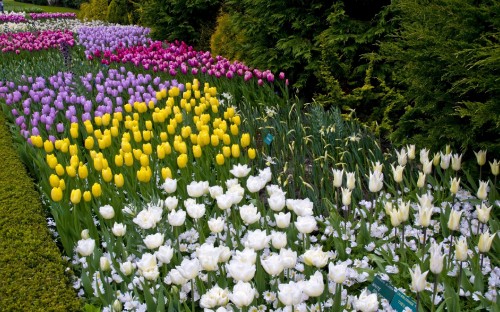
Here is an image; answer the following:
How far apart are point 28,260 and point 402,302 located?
2177 mm

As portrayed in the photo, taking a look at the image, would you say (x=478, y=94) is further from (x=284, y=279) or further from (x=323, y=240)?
(x=284, y=279)

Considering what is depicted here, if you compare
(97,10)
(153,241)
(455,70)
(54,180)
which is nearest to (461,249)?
(153,241)

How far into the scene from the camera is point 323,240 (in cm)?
328

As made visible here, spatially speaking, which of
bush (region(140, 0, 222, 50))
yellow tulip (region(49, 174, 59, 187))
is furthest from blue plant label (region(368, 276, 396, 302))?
bush (region(140, 0, 222, 50))

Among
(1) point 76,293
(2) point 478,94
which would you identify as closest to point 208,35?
(2) point 478,94

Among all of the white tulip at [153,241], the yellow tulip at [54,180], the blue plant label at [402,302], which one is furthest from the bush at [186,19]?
the blue plant label at [402,302]

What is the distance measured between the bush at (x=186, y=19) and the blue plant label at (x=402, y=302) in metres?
9.71

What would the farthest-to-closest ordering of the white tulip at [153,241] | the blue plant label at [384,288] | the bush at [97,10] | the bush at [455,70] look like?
the bush at [97,10] → the bush at [455,70] → the white tulip at [153,241] → the blue plant label at [384,288]

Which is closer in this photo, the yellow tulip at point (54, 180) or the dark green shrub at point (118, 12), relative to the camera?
the yellow tulip at point (54, 180)

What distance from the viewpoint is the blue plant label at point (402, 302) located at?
6.62 ft

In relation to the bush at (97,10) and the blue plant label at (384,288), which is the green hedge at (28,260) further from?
the bush at (97,10)

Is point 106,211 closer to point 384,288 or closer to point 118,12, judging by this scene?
point 384,288

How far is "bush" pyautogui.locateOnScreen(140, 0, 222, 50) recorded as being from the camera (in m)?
11.3

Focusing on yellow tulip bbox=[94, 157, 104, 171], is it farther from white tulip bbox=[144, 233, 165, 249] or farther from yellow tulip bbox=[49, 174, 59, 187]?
white tulip bbox=[144, 233, 165, 249]
